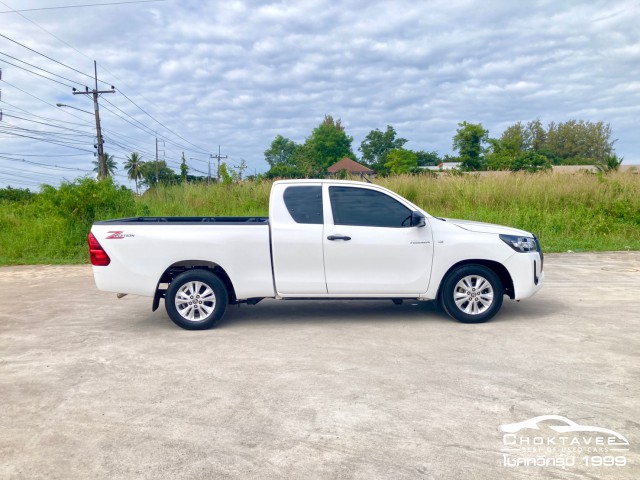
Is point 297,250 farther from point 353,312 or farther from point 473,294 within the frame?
point 473,294

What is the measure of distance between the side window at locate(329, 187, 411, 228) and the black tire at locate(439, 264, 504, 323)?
37.6 inches

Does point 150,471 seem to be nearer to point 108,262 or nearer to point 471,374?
point 471,374

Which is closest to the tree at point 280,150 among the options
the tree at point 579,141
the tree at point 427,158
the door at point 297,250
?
the tree at point 427,158

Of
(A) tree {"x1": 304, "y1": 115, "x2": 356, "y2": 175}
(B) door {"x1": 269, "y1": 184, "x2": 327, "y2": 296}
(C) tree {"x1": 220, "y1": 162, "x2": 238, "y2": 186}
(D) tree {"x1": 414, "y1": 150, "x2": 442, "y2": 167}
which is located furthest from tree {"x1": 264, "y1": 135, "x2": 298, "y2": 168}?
(B) door {"x1": 269, "y1": 184, "x2": 327, "y2": 296}

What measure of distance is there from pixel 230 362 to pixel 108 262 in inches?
90.2

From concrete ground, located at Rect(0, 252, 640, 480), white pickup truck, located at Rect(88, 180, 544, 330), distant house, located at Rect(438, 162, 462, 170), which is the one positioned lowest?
concrete ground, located at Rect(0, 252, 640, 480)

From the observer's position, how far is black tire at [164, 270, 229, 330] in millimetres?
6773

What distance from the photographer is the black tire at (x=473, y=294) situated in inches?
270

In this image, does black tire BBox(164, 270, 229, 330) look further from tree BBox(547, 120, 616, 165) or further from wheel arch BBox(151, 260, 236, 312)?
tree BBox(547, 120, 616, 165)

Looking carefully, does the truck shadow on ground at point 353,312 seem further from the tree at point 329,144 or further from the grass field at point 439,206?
the tree at point 329,144

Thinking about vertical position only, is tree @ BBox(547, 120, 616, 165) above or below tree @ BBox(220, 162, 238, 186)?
above

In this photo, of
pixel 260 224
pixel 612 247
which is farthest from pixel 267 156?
pixel 260 224

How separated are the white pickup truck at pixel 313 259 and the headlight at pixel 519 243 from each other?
0.01 m

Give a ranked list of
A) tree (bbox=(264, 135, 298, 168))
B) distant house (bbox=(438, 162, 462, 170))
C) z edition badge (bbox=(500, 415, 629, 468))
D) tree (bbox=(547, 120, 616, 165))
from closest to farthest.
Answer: z edition badge (bbox=(500, 415, 629, 468)), distant house (bbox=(438, 162, 462, 170)), tree (bbox=(547, 120, 616, 165)), tree (bbox=(264, 135, 298, 168))
